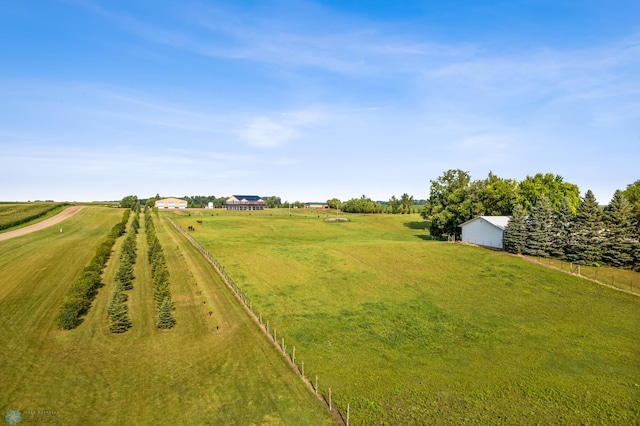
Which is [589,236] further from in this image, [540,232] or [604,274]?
[604,274]

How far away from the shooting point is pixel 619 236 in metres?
49.4

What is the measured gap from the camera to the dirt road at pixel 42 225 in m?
71.1

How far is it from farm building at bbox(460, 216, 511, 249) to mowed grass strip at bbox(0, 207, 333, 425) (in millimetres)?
48313

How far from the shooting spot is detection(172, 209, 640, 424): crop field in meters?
20.4

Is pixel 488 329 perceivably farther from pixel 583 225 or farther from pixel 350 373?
pixel 583 225

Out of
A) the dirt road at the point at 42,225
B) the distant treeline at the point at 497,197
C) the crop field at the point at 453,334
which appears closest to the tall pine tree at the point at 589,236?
the crop field at the point at 453,334

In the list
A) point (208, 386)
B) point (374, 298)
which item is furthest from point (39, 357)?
point (374, 298)

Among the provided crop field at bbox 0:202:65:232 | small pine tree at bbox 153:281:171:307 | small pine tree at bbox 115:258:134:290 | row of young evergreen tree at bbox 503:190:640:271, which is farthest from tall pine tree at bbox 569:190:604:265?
crop field at bbox 0:202:65:232

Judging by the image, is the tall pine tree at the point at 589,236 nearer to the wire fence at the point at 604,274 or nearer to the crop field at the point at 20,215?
the wire fence at the point at 604,274

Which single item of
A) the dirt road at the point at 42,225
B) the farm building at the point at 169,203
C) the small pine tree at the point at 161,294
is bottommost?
the small pine tree at the point at 161,294

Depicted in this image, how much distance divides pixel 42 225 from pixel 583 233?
115 meters

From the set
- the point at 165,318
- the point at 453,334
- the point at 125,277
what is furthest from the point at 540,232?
the point at 125,277

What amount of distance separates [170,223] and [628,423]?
103987mm

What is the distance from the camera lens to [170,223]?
10262 centimetres
